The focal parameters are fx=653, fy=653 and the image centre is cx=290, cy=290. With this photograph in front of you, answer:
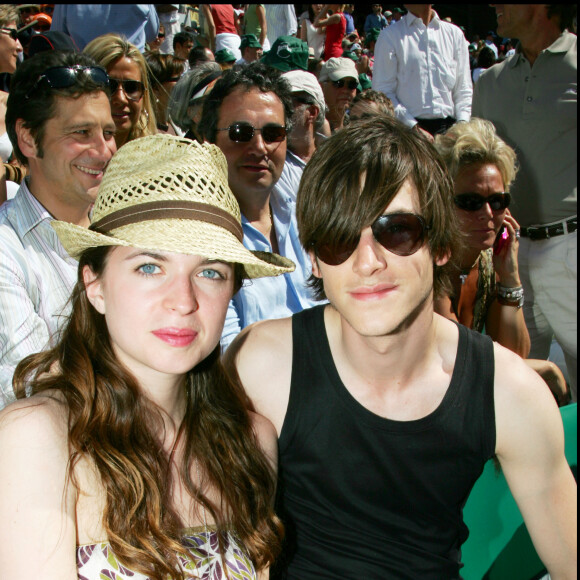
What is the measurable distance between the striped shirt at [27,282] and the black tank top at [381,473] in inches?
35.4

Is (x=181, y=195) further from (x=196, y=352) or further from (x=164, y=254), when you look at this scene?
(x=196, y=352)

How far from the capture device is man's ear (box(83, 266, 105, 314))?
1.67 metres

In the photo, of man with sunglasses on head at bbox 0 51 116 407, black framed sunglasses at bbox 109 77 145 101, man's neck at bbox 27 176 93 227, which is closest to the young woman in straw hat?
man with sunglasses on head at bbox 0 51 116 407

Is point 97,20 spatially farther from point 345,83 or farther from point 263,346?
point 263,346

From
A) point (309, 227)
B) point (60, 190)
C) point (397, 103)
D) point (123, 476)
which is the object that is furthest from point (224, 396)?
point (397, 103)

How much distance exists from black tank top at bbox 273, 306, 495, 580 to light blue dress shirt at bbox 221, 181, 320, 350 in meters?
0.72

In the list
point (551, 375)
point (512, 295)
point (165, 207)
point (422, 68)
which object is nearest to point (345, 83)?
point (422, 68)

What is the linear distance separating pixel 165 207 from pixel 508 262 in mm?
2074

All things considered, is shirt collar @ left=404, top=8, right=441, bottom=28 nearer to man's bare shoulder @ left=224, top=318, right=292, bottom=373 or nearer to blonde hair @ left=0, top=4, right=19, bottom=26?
blonde hair @ left=0, top=4, right=19, bottom=26

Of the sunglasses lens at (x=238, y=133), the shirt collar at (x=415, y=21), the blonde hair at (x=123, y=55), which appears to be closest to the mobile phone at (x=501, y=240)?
the sunglasses lens at (x=238, y=133)

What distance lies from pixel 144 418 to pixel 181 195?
588 millimetres

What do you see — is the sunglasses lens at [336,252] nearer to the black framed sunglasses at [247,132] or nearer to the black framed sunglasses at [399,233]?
the black framed sunglasses at [399,233]

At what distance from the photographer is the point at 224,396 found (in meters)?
1.88

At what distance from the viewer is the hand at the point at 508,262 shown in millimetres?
3125
